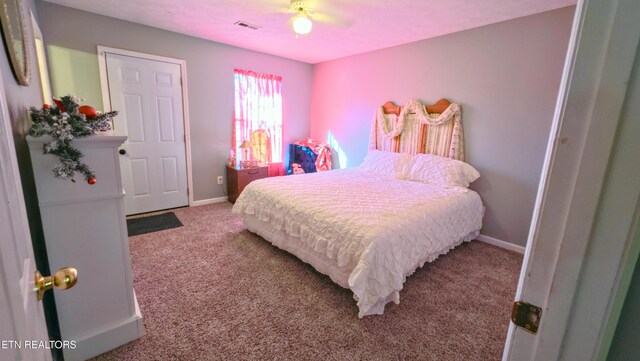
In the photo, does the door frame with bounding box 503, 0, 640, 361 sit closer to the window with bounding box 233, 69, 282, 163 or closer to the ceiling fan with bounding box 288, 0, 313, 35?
the ceiling fan with bounding box 288, 0, 313, 35

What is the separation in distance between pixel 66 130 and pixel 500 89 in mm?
3656

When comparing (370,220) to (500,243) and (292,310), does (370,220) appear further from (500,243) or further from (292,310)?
(500,243)

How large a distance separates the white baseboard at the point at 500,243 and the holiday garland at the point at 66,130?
3670 mm

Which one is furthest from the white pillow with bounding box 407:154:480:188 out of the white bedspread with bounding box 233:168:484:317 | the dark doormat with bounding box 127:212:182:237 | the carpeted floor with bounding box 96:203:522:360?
the dark doormat with bounding box 127:212:182:237

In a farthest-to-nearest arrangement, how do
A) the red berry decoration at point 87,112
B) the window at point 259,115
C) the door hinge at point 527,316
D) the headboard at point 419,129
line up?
the window at point 259,115 < the headboard at point 419,129 < the red berry decoration at point 87,112 < the door hinge at point 527,316

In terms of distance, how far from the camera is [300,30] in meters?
2.67

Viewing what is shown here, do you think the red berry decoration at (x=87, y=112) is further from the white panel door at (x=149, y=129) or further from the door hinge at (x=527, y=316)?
the white panel door at (x=149, y=129)

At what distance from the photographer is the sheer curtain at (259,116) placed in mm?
4316

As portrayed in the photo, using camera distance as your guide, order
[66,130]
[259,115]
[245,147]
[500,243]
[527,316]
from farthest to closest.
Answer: [259,115], [245,147], [500,243], [66,130], [527,316]

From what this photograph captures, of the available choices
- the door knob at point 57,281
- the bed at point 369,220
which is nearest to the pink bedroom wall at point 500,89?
the bed at point 369,220

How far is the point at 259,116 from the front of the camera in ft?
15.0

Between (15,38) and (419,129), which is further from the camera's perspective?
(419,129)

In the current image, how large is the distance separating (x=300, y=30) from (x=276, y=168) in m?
2.71

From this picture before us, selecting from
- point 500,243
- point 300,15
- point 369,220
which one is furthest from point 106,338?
point 500,243
